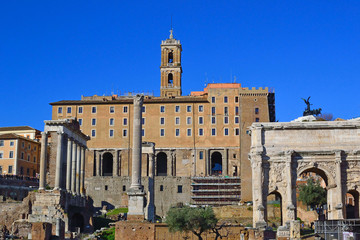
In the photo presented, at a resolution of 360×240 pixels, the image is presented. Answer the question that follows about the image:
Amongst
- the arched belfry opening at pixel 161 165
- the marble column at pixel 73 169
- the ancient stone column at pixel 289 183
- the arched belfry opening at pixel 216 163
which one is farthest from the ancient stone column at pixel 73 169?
the arched belfry opening at pixel 216 163

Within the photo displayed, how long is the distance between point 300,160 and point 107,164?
48.6 m

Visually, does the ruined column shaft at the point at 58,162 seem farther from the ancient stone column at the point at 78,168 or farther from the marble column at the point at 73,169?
the ancient stone column at the point at 78,168

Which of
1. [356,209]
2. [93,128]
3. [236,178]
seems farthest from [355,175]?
[93,128]

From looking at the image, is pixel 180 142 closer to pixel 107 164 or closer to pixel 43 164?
pixel 107 164

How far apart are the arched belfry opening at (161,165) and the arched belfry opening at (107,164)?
715 cm

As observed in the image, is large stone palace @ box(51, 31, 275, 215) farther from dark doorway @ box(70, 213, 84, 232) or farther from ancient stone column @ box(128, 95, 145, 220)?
ancient stone column @ box(128, 95, 145, 220)

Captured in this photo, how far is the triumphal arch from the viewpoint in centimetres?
4541

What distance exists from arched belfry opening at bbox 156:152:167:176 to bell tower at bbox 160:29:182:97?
36.8 ft

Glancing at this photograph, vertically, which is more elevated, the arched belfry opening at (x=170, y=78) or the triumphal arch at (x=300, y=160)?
the arched belfry opening at (x=170, y=78)

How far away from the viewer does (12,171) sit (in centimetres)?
8038

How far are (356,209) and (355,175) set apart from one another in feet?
9.45

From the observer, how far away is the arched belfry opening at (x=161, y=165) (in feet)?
289

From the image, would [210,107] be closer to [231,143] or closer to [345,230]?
[231,143]

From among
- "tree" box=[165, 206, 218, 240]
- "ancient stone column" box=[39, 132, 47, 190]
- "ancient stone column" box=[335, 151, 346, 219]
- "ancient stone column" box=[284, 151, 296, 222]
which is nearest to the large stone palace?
"ancient stone column" box=[39, 132, 47, 190]
